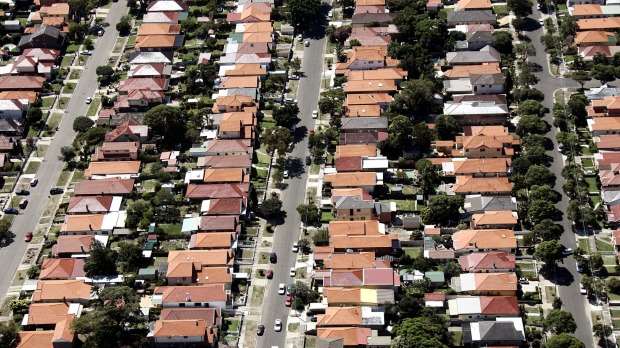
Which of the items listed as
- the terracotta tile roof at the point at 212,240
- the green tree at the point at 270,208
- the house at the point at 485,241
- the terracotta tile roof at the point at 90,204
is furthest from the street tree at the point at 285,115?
the house at the point at 485,241

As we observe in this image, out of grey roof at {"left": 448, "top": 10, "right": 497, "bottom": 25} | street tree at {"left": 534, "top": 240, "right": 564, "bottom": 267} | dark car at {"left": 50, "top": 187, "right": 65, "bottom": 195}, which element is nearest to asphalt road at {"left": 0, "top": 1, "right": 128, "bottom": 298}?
dark car at {"left": 50, "top": 187, "right": 65, "bottom": 195}

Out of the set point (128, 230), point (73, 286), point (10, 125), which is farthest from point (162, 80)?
point (73, 286)

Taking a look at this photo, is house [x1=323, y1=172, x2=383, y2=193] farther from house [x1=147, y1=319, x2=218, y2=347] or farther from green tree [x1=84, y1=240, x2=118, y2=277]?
green tree [x1=84, y1=240, x2=118, y2=277]

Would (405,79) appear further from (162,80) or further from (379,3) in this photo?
(162,80)

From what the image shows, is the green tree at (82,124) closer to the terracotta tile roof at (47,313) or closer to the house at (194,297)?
the terracotta tile roof at (47,313)

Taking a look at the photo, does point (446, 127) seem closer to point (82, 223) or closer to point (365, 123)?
point (365, 123)
